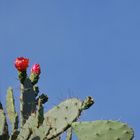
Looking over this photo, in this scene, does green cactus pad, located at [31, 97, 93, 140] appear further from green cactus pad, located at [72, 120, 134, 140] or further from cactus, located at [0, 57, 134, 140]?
green cactus pad, located at [72, 120, 134, 140]

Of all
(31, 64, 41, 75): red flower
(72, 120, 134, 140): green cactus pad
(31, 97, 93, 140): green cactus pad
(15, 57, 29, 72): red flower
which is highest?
(31, 64, 41, 75): red flower

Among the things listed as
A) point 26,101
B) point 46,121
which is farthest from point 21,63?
point 46,121

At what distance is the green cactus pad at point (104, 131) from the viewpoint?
5.17 m

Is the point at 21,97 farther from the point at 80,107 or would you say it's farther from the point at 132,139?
the point at 132,139

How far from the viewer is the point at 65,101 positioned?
5594 millimetres

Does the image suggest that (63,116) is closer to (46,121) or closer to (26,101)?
(46,121)

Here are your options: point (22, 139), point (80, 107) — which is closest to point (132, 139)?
point (80, 107)

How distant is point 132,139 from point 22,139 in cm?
93

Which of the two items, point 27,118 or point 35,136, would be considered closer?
point 35,136

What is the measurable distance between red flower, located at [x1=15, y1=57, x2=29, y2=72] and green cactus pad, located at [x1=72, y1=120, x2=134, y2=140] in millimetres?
710

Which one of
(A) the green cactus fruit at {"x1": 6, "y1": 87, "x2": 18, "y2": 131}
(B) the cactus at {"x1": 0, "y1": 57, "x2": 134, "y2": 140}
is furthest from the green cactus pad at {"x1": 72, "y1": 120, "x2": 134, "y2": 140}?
(A) the green cactus fruit at {"x1": 6, "y1": 87, "x2": 18, "y2": 131}

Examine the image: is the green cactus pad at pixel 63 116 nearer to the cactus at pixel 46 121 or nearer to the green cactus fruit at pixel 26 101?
the cactus at pixel 46 121

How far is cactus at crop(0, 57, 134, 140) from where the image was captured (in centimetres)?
518

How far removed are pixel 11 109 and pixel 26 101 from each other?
199 millimetres
